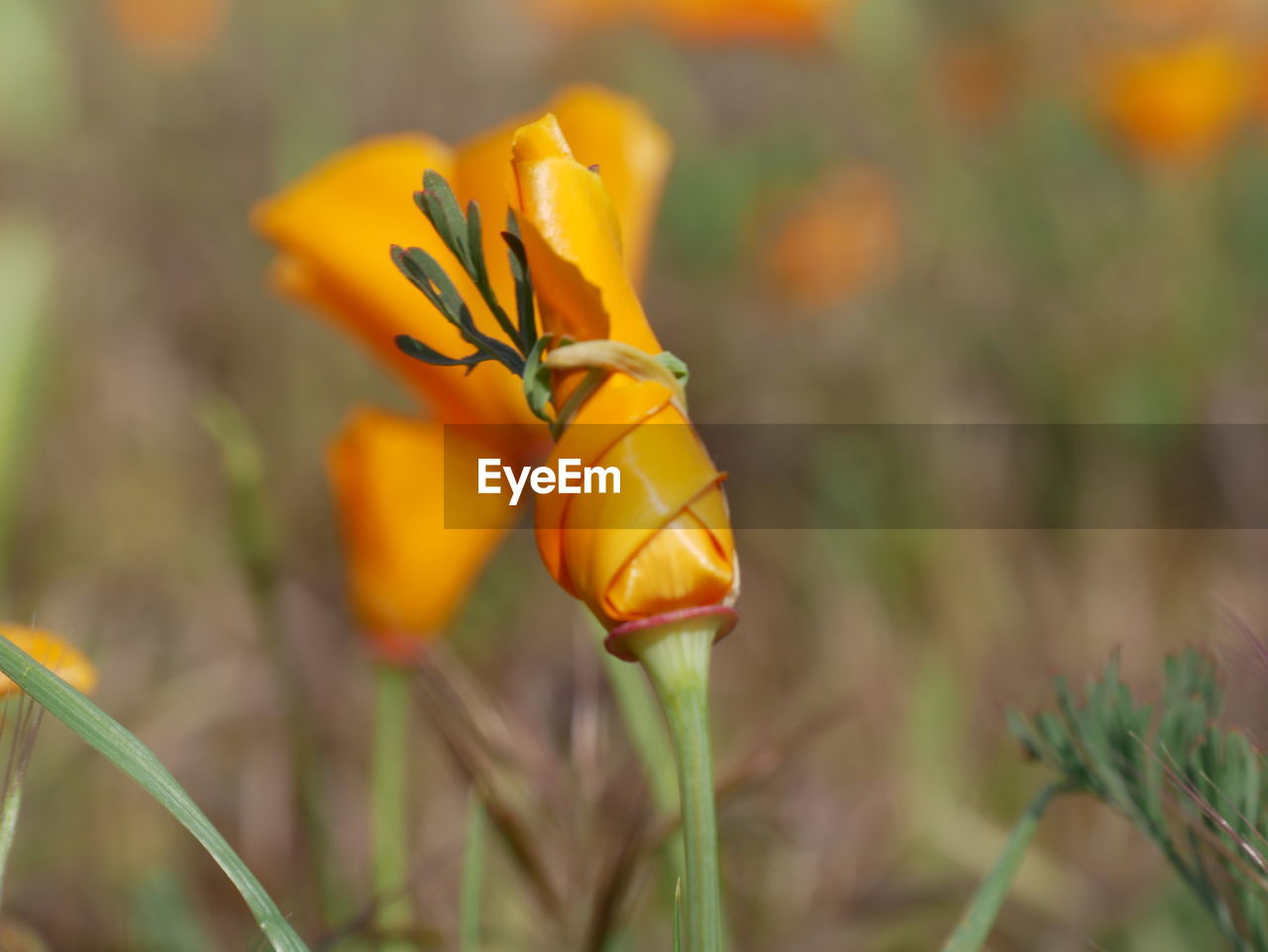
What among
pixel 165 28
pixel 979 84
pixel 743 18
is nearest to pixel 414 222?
pixel 979 84

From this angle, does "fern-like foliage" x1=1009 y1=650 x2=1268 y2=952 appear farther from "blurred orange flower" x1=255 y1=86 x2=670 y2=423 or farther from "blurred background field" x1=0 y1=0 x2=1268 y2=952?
"blurred orange flower" x1=255 y1=86 x2=670 y2=423

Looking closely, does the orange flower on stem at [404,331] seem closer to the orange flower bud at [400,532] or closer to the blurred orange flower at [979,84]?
the orange flower bud at [400,532]

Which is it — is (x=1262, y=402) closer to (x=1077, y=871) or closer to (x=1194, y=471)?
(x=1194, y=471)
